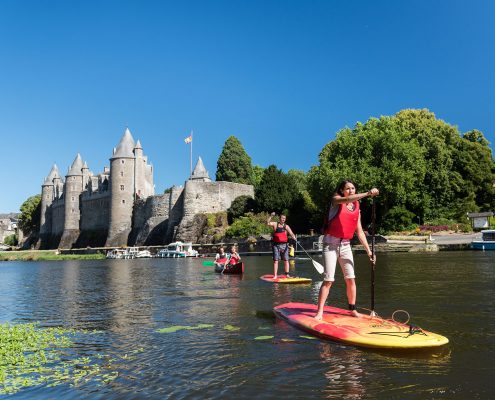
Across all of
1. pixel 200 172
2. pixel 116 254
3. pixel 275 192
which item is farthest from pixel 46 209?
pixel 275 192

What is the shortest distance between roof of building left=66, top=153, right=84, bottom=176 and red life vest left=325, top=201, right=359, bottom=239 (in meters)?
85.6

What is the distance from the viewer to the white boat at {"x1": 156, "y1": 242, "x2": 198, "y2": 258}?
174 feet

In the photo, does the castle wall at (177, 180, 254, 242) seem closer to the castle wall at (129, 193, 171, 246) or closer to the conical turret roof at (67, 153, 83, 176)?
the castle wall at (129, 193, 171, 246)

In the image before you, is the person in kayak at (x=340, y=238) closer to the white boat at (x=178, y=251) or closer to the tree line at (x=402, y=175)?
the tree line at (x=402, y=175)

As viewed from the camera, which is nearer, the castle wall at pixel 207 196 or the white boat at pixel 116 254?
the white boat at pixel 116 254

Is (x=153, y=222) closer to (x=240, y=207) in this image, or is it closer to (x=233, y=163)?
(x=240, y=207)

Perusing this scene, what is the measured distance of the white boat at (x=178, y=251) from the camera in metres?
53.1

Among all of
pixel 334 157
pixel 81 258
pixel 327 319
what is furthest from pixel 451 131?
pixel 327 319

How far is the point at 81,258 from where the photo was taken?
6059 cm

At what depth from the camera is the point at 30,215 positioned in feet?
337

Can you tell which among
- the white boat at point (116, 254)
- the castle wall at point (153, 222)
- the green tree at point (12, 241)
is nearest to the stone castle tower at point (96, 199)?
the castle wall at point (153, 222)

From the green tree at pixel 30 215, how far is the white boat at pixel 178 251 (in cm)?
5523

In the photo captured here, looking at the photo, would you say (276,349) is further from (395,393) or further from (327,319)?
(395,393)

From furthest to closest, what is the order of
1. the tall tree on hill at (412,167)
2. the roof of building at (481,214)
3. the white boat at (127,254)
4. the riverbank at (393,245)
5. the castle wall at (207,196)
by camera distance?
the castle wall at (207,196) < the white boat at (127,254) < the roof of building at (481,214) < the tall tree on hill at (412,167) < the riverbank at (393,245)
